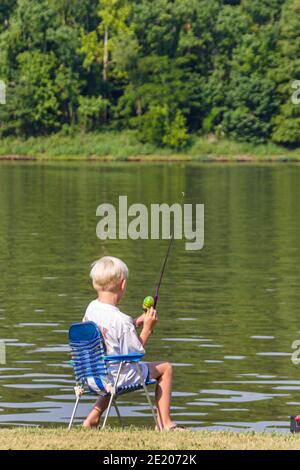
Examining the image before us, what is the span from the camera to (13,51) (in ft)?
356

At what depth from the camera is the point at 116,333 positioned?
37.6 feet

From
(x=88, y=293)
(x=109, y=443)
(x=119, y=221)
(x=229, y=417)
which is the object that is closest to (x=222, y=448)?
(x=109, y=443)

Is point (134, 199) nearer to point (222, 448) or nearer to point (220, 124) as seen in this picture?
point (222, 448)

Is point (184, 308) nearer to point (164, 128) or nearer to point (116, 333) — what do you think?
point (116, 333)

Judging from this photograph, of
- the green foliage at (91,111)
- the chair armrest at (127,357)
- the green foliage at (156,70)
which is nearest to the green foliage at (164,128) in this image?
the green foliage at (156,70)

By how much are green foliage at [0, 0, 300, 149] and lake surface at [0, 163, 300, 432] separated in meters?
58.2

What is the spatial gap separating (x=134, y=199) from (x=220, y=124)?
2331 inches

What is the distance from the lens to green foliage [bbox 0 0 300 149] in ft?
350

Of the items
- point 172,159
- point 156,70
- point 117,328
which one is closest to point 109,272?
point 117,328

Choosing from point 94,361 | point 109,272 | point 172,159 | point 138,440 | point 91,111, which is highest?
point 109,272

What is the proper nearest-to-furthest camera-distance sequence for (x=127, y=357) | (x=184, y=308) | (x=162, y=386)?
(x=127, y=357), (x=162, y=386), (x=184, y=308)

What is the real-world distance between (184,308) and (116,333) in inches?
419

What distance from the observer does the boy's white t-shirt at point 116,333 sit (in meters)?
11.5

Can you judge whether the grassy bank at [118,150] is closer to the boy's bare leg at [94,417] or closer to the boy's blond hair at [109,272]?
the boy's bare leg at [94,417]
